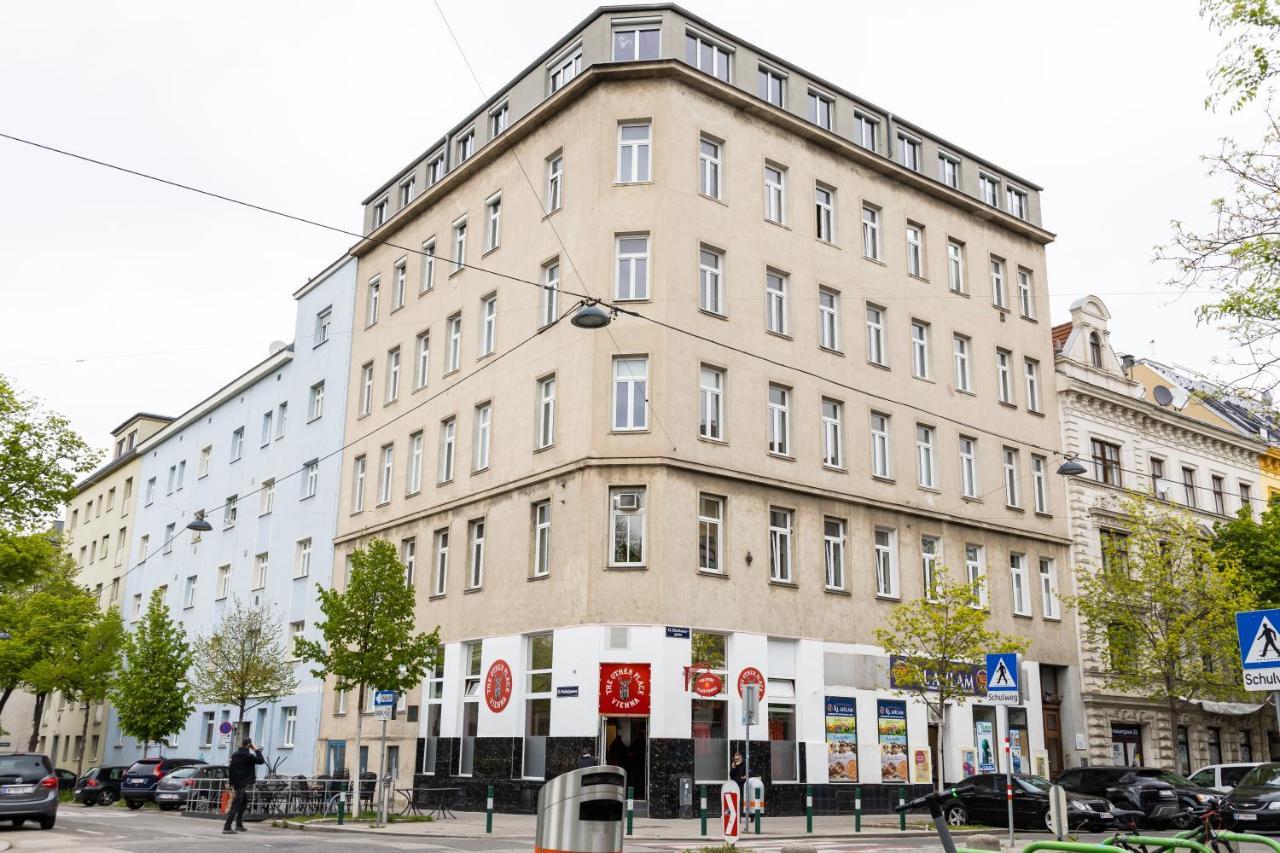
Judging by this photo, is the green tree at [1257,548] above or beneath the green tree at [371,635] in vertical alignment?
above

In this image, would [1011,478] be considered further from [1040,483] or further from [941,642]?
[941,642]

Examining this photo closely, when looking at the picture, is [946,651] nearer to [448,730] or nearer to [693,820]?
[693,820]

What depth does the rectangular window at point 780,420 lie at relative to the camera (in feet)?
99.5

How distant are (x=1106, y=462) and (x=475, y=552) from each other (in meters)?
22.0

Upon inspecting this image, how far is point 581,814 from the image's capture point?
7.62 m

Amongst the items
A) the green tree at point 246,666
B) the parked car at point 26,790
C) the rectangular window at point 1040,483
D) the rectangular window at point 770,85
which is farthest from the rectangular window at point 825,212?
the parked car at point 26,790

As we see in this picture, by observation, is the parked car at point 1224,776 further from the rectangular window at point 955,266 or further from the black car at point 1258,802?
the rectangular window at point 955,266

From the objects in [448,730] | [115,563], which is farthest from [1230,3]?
[115,563]

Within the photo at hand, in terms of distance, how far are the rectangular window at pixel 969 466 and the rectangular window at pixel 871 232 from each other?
20.5 feet

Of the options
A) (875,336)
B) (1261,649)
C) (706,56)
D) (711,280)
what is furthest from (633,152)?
(1261,649)

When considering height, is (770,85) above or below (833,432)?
above

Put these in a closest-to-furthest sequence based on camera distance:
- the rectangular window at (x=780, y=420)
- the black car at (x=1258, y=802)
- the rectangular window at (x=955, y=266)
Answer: the black car at (x=1258, y=802)
the rectangular window at (x=780, y=420)
the rectangular window at (x=955, y=266)

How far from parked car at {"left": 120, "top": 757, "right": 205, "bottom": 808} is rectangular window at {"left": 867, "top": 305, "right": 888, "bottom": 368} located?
76.7 feet

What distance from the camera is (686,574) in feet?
89.0
